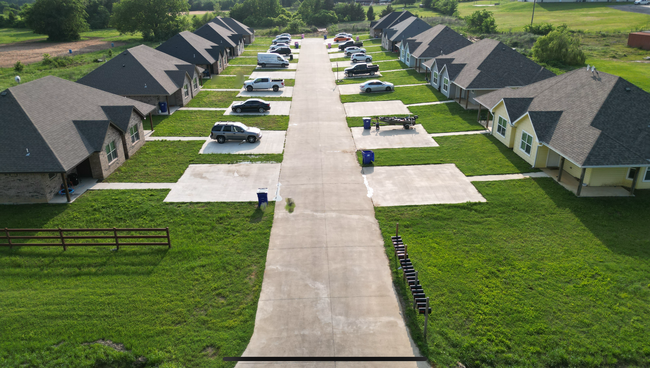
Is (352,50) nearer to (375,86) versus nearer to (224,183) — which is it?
(375,86)

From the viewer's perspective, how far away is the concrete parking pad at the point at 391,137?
31.4 metres

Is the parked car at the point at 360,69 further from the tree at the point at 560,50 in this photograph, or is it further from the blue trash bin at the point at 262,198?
the blue trash bin at the point at 262,198

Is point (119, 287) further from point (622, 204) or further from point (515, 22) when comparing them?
point (515, 22)

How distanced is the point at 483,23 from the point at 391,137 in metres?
70.1

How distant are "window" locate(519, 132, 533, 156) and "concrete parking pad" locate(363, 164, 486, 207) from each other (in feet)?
16.7

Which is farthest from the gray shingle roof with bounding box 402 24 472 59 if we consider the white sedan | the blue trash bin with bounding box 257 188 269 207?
the blue trash bin with bounding box 257 188 269 207

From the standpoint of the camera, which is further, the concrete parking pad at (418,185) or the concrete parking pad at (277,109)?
the concrete parking pad at (277,109)

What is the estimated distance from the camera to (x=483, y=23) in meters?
89.8

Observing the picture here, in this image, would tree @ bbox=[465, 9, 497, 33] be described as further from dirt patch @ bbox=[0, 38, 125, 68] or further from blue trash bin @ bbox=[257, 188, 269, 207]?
blue trash bin @ bbox=[257, 188, 269, 207]

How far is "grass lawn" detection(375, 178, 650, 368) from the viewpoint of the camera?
43.4 ft

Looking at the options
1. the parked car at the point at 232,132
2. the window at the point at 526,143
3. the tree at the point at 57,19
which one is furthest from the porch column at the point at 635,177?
the tree at the point at 57,19

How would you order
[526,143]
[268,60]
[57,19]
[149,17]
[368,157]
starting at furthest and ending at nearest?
[57,19]
[149,17]
[268,60]
[526,143]
[368,157]

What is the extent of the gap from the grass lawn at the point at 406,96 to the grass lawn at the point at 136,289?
2565 cm

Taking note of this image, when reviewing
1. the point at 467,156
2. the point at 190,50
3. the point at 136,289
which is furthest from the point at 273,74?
the point at 136,289
